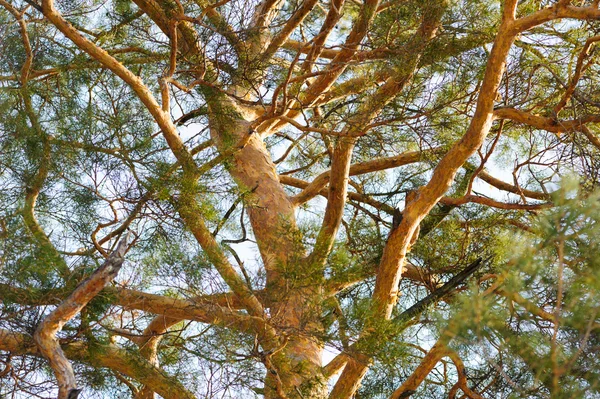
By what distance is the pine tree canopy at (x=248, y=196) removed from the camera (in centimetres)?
269

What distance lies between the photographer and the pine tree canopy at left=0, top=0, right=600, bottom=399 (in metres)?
2.69

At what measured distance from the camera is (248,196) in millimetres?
3068

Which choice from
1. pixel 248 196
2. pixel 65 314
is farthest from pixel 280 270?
pixel 65 314

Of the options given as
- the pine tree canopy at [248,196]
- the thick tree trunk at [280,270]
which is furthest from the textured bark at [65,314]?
the thick tree trunk at [280,270]

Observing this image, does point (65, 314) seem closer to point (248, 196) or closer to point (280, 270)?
point (280, 270)

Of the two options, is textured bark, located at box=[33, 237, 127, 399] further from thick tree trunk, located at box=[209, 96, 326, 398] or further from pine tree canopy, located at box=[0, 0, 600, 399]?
thick tree trunk, located at box=[209, 96, 326, 398]

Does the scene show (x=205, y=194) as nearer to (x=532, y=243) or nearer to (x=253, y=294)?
(x=253, y=294)

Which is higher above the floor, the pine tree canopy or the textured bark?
the pine tree canopy

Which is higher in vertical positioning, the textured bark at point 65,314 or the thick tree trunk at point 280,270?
the thick tree trunk at point 280,270

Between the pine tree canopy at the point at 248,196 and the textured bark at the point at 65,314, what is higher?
the pine tree canopy at the point at 248,196

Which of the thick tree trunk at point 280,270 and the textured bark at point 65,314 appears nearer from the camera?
the textured bark at point 65,314

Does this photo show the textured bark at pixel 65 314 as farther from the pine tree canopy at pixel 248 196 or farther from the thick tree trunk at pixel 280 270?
the thick tree trunk at pixel 280 270

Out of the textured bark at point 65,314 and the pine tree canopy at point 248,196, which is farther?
the pine tree canopy at point 248,196

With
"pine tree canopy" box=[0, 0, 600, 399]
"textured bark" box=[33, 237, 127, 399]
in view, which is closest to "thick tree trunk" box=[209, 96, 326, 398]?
"pine tree canopy" box=[0, 0, 600, 399]
